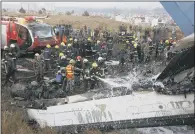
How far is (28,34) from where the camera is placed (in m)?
6.14

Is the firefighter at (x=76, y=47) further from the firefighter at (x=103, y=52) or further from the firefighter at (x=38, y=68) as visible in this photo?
the firefighter at (x=38, y=68)

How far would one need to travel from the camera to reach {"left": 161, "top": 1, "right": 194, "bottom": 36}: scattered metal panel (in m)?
→ 5.30

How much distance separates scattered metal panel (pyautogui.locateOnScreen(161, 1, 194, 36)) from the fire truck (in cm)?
154

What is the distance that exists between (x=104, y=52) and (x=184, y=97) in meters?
1.15

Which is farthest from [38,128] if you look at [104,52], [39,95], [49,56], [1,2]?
[1,2]

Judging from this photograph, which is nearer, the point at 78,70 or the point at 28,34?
the point at 78,70

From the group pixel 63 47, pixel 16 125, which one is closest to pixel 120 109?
pixel 63 47

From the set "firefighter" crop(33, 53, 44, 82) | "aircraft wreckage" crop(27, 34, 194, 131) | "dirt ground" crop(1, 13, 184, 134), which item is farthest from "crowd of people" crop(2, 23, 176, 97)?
"aircraft wreckage" crop(27, 34, 194, 131)

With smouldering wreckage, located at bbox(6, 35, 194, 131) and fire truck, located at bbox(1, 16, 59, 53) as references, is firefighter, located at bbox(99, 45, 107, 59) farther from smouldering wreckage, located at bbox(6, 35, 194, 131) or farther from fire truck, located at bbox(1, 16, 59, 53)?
fire truck, located at bbox(1, 16, 59, 53)

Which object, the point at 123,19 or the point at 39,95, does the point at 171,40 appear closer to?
the point at 123,19

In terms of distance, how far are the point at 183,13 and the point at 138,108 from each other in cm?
128

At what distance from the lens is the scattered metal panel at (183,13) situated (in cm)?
530

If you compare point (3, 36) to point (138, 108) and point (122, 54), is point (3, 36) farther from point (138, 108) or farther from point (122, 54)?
point (138, 108)

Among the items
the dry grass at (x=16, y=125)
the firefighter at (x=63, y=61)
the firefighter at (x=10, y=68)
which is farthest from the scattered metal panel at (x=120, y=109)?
the firefighter at (x=10, y=68)
